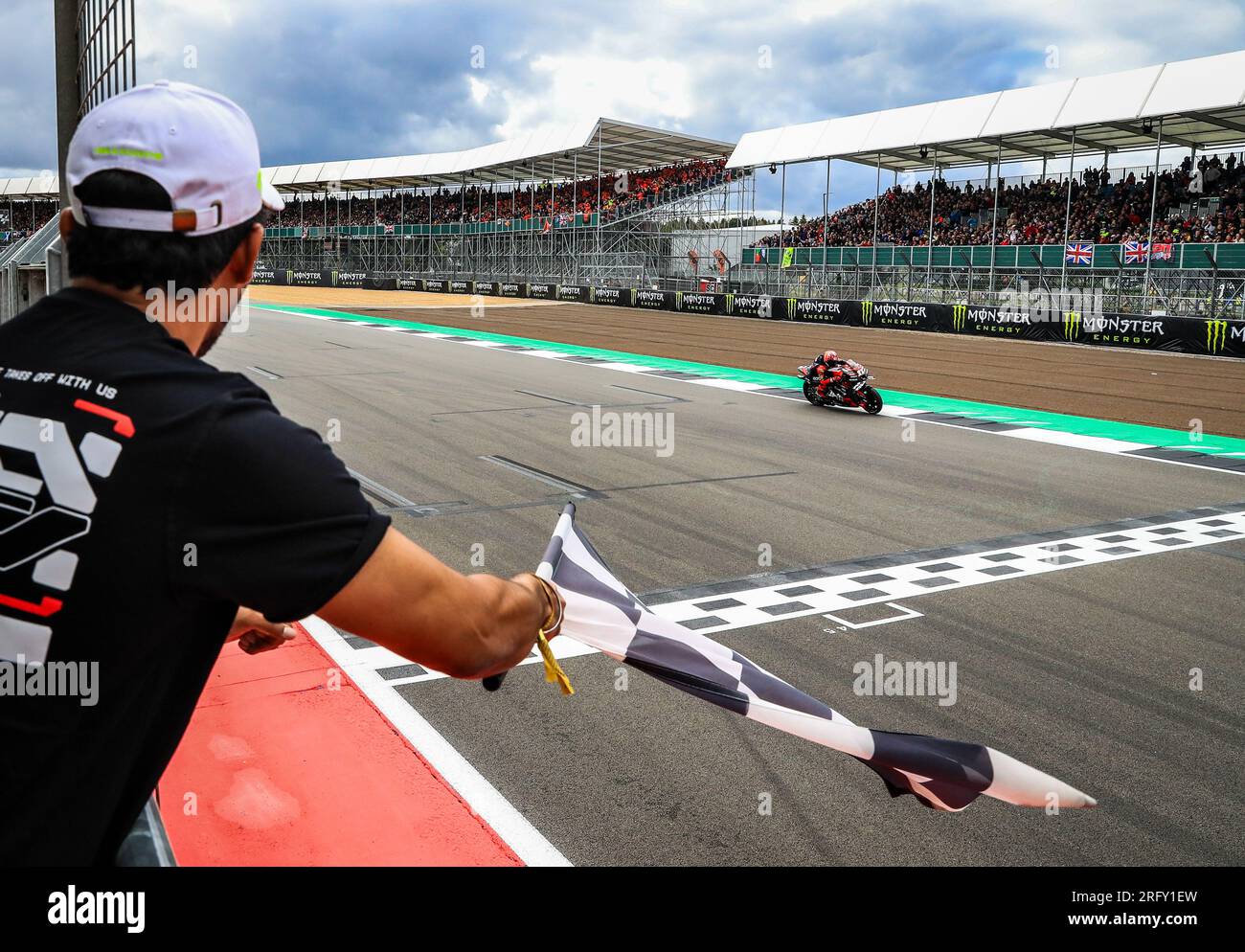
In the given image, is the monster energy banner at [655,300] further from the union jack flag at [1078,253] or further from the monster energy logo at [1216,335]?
the monster energy logo at [1216,335]

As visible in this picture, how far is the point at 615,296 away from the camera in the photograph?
163 feet

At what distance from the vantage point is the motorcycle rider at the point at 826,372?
54.0 feet

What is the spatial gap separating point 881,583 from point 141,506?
6.35m

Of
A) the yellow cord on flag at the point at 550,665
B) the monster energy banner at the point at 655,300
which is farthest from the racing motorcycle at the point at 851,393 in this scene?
the monster energy banner at the point at 655,300

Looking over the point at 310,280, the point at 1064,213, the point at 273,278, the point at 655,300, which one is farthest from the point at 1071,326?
the point at 273,278

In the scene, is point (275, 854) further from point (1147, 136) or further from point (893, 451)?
point (1147, 136)

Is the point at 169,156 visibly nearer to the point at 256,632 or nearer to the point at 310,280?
the point at 256,632

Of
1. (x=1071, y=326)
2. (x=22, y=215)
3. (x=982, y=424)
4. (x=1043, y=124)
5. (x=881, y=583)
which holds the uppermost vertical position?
(x=22, y=215)

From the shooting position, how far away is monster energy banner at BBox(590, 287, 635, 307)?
48438 mm

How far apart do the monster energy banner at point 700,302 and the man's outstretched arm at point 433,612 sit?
41349 mm

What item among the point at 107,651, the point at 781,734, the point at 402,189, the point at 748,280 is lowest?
the point at 781,734

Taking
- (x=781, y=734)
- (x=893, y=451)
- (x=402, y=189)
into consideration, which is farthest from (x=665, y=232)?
(x=781, y=734)
